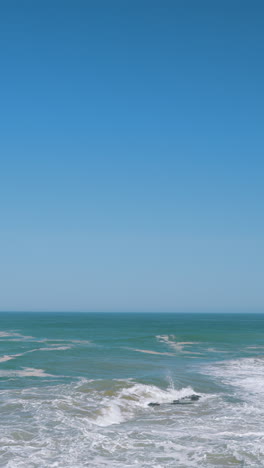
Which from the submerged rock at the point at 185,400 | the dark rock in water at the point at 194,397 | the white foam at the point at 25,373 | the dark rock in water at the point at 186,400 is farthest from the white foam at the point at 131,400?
the white foam at the point at 25,373

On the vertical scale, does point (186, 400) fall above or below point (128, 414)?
above

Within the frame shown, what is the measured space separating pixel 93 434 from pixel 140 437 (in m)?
1.86

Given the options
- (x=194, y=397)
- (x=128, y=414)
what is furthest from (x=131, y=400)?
(x=194, y=397)

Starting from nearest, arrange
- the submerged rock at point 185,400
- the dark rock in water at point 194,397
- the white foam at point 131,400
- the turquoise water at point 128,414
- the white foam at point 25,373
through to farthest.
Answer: the turquoise water at point 128,414, the white foam at point 131,400, the submerged rock at point 185,400, the dark rock in water at point 194,397, the white foam at point 25,373

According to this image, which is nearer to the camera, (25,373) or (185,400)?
(185,400)

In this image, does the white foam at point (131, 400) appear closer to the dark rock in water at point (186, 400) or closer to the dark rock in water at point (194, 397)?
the dark rock in water at point (186, 400)

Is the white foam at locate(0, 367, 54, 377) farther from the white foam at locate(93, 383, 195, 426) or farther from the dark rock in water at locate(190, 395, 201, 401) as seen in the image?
the dark rock in water at locate(190, 395, 201, 401)

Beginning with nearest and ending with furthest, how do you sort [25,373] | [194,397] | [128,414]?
[128,414] → [194,397] → [25,373]

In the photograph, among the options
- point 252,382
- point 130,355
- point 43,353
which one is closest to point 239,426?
point 252,382

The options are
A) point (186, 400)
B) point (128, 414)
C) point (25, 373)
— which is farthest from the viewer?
point (25, 373)

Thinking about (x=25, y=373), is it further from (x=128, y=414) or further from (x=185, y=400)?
(x=185, y=400)

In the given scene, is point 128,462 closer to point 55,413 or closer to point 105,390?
point 55,413

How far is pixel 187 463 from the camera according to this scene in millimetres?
13211

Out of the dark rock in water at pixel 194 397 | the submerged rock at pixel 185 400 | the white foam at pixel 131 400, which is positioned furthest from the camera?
the dark rock in water at pixel 194 397
